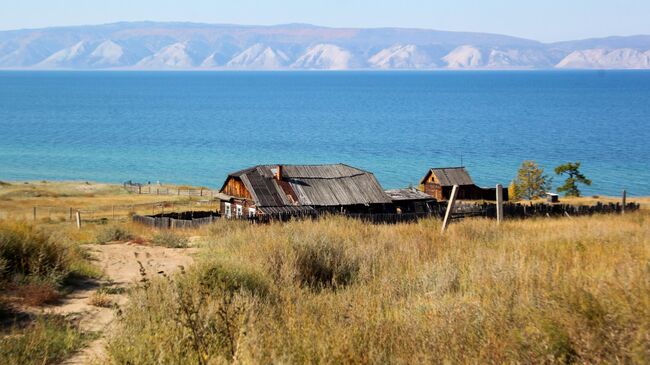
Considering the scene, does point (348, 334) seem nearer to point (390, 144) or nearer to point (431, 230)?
point (431, 230)

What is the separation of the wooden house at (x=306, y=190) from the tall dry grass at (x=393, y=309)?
2115cm

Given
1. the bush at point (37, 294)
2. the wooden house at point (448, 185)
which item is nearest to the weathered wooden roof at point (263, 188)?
the wooden house at point (448, 185)

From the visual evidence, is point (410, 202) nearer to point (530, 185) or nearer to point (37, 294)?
point (530, 185)

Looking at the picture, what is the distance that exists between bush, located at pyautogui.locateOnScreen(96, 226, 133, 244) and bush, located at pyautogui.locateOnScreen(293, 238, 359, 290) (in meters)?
8.27

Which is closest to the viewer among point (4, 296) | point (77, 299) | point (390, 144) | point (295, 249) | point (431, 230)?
point (4, 296)

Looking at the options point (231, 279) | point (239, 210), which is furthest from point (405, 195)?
point (231, 279)

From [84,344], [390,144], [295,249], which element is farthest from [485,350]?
[390,144]

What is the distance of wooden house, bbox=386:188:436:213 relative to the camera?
123 feet

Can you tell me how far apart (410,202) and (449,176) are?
9573mm

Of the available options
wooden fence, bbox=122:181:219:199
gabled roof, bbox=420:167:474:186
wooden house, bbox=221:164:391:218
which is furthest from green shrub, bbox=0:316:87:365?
wooden fence, bbox=122:181:219:199

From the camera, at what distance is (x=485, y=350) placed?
22.5ft

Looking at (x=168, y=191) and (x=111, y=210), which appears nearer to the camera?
(x=111, y=210)

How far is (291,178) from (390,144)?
3097 inches

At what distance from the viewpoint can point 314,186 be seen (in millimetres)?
34906
